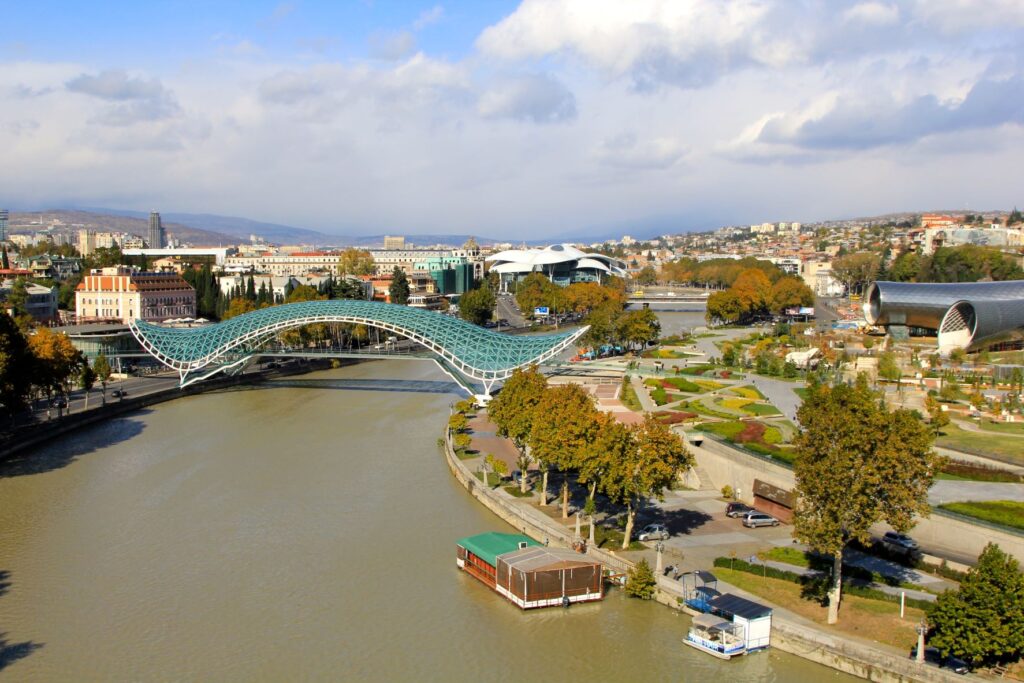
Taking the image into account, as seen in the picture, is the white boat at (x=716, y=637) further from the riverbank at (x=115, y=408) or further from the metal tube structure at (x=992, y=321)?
the metal tube structure at (x=992, y=321)

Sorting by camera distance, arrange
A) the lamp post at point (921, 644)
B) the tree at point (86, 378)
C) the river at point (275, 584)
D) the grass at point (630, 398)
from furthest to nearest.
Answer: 1. the tree at point (86, 378)
2. the grass at point (630, 398)
3. the river at point (275, 584)
4. the lamp post at point (921, 644)

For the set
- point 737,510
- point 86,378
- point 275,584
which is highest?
point 86,378

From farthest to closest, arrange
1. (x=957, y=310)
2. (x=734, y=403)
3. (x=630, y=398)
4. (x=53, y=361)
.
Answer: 1. (x=957, y=310)
2. (x=53, y=361)
3. (x=630, y=398)
4. (x=734, y=403)

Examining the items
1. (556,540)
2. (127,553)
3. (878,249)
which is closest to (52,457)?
(127,553)

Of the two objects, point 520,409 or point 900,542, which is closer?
point 900,542

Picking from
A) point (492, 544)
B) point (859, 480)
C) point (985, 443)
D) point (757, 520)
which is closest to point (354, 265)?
point (985, 443)

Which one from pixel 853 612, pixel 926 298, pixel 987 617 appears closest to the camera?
pixel 987 617

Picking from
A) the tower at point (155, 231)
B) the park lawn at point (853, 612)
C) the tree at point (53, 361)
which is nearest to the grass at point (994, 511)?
the park lawn at point (853, 612)

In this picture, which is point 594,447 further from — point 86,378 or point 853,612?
point 86,378
